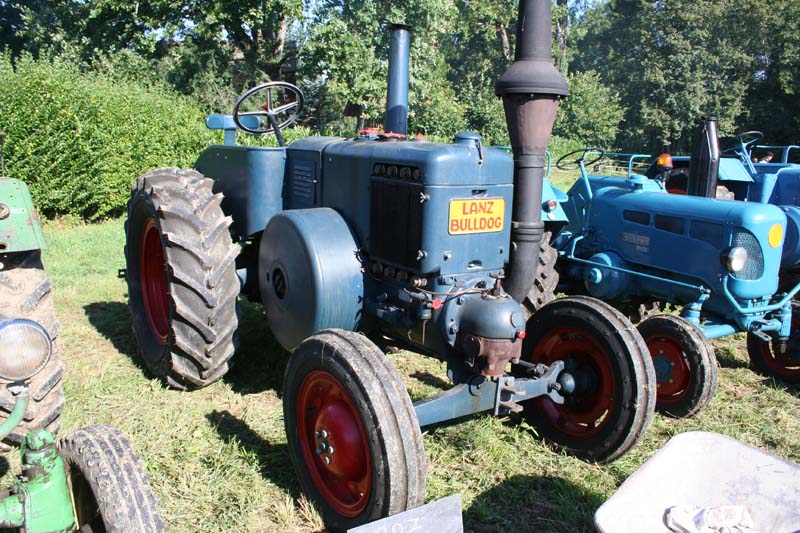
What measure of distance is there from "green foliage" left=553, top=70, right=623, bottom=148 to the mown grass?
31985 millimetres

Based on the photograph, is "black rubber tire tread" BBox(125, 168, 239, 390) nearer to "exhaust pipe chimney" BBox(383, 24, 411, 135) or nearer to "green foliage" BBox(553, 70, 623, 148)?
"exhaust pipe chimney" BBox(383, 24, 411, 135)

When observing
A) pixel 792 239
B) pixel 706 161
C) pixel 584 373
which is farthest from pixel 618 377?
pixel 792 239

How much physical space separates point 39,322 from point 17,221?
459mm

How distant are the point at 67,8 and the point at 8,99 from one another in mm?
10292

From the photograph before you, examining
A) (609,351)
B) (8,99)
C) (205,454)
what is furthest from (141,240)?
(8,99)

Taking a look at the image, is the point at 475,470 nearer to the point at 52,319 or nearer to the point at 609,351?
the point at 609,351

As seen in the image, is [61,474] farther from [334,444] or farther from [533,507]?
[533,507]

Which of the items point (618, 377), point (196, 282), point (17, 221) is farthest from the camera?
point (196, 282)

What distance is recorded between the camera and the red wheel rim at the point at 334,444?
2436 millimetres

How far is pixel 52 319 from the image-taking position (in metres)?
2.46

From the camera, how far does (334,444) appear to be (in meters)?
2.51

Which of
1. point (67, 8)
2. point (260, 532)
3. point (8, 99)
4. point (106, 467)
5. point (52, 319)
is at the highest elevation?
point (67, 8)

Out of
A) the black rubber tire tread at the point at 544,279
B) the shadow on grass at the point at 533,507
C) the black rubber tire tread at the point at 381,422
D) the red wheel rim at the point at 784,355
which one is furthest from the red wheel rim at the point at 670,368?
the black rubber tire tread at the point at 381,422

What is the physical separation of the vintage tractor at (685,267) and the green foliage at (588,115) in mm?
30692
